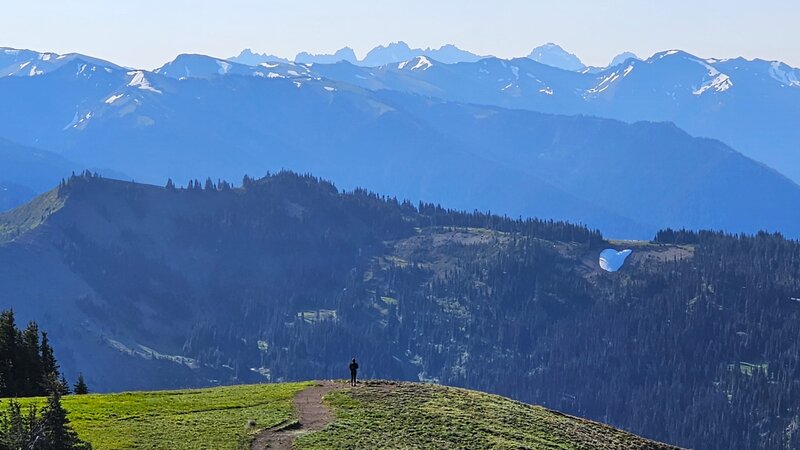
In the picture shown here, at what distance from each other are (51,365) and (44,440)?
65.0 meters

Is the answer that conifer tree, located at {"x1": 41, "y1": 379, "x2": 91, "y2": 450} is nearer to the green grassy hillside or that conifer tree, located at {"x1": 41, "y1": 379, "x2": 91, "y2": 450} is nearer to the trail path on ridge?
the green grassy hillside

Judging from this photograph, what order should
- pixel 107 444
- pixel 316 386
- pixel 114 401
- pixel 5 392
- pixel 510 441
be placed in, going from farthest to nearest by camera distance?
pixel 5 392 → pixel 316 386 → pixel 114 401 → pixel 510 441 → pixel 107 444

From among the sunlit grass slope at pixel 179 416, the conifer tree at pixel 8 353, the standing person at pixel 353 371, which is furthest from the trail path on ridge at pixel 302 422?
the conifer tree at pixel 8 353

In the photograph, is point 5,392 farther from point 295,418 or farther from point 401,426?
point 401,426

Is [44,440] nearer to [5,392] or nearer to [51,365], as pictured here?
[5,392]

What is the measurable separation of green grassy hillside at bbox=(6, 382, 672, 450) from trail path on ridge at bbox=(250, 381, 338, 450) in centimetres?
61

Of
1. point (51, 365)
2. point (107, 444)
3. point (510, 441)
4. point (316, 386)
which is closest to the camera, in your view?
point (107, 444)

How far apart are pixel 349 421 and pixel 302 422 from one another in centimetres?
361

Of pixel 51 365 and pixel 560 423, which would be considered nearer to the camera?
pixel 560 423

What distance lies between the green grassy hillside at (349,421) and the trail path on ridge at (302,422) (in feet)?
1.99

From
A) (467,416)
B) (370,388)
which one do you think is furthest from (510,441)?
(370,388)

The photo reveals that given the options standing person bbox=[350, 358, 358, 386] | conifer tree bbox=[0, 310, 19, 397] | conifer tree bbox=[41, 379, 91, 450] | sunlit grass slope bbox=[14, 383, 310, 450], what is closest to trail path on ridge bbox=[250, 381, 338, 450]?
sunlit grass slope bbox=[14, 383, 310, 450]

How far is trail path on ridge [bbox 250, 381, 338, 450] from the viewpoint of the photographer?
233 feet

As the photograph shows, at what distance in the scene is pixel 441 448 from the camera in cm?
7081
